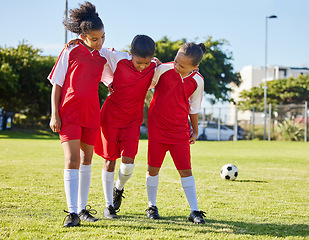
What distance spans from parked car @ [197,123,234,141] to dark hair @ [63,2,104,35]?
82.3 feet

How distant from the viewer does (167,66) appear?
423 cm

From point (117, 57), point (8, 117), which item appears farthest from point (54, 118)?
point (8, 117)

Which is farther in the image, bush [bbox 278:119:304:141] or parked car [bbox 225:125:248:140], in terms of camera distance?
parked car [bbox 225:125:248:140]

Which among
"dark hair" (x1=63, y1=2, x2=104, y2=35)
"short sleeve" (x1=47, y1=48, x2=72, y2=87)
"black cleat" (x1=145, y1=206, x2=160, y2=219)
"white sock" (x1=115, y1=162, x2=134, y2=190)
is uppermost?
"dark hair" (x1=63, y1=2, x2=104, y2=35)

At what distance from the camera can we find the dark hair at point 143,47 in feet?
13.1

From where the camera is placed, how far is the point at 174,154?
427 centimetres

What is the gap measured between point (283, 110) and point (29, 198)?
26.4 meters

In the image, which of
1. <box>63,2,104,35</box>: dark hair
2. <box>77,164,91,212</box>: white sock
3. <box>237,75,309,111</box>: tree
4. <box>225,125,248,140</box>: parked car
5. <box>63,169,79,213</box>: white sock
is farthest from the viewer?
<box>237,75,309,111</box>: tree

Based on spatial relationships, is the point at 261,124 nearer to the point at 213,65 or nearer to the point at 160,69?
the point at 213,65

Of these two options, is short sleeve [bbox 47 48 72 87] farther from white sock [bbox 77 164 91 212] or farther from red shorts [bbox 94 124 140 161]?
white sock [bbox 77 164 91 212]

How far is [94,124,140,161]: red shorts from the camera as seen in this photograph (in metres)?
4.21

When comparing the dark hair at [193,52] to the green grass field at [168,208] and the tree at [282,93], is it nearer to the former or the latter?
the green grass field at [168,208]

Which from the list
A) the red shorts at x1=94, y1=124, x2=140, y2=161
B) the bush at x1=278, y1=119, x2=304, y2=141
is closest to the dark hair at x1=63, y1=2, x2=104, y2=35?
the red shorts at x1=94, y1=124, x2=140, y2=161

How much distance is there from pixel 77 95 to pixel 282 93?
141ft
